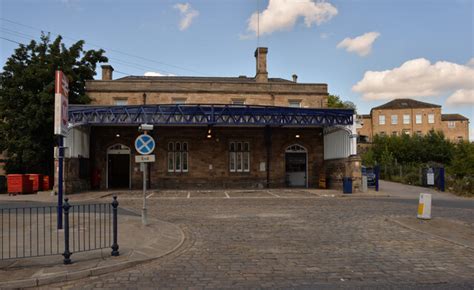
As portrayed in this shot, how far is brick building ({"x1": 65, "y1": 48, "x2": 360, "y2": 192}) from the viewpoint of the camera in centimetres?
2461

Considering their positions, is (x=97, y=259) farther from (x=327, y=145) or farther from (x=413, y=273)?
(x=327, y=145)

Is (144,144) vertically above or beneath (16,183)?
above

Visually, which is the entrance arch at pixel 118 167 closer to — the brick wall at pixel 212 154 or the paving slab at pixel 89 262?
the brick wall at pixel 212 154

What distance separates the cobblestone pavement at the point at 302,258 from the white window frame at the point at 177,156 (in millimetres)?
16070

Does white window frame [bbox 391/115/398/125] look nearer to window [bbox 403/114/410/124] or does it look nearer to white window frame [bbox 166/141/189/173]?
window [bbox 403/114/410/124]

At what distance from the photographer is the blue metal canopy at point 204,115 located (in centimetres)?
2371

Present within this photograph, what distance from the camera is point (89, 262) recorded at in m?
6.68

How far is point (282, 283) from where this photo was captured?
5.72m

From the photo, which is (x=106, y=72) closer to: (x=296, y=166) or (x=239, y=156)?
(x=239, y=156)

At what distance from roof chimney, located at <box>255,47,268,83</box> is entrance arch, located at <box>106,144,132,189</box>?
13.6 m

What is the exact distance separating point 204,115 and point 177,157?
17.7 feet

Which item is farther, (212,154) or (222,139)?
(222,139)

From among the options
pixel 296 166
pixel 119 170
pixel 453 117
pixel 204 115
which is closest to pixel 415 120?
pixel 453 117

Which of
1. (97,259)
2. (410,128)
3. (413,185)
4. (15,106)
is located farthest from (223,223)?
(410,128)
